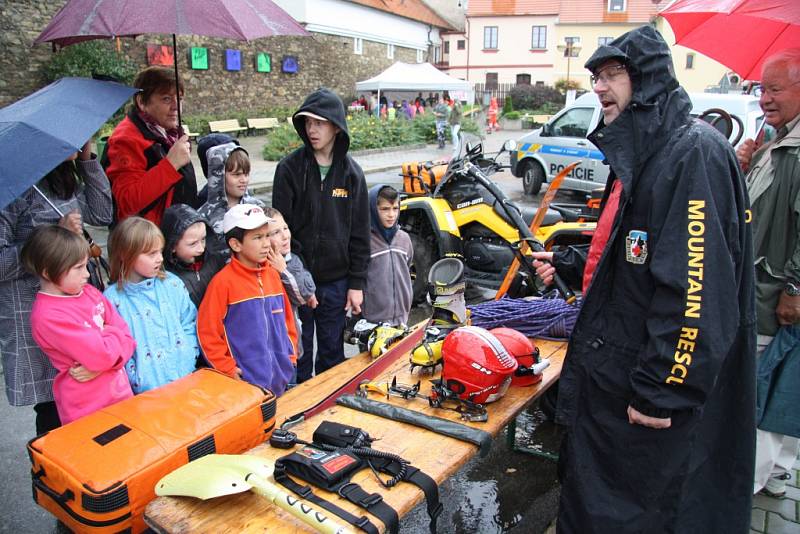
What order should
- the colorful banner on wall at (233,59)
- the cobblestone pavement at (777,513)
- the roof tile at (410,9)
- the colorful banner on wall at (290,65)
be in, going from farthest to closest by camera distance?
the roof tile at (410,9), the colorful banner on wall at (290,65), the colorful banner on wall at (233,59), the cobblestone pavement at (777,513)

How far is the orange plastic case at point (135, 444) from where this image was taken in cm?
194

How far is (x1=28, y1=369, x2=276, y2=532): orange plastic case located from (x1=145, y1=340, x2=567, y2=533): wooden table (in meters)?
0.13

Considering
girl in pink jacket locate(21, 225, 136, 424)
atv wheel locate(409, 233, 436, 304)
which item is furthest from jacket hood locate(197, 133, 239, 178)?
atv wheel locate(409, 233, 436, 304)

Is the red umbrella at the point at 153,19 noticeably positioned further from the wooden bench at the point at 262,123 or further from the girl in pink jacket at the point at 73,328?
the wooden bench at the point at 262,123

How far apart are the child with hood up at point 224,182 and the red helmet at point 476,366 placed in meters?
1.49

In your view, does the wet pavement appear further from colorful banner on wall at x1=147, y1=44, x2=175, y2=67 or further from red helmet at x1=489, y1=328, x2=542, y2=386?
colorful banner on wall at x1=147, y1=44, x2=175, y2=67

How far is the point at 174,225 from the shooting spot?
3.09m

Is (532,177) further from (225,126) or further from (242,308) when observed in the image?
(225,126)

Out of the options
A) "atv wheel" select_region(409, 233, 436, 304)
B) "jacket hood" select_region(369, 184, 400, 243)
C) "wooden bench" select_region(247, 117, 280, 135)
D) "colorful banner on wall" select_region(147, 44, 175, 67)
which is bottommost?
"atv wheel" select_region(409, 233, 436, 304)

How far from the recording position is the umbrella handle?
172 cm

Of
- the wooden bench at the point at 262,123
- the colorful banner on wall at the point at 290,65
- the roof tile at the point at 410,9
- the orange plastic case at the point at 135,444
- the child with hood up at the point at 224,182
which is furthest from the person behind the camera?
the roof tile at the point at 410,9

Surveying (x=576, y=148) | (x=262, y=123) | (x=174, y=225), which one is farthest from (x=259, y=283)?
(x=262, y=123)

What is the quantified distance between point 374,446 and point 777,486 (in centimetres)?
246

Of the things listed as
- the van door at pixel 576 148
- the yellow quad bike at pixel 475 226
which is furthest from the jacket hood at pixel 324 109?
the van door at pixel 576 148
